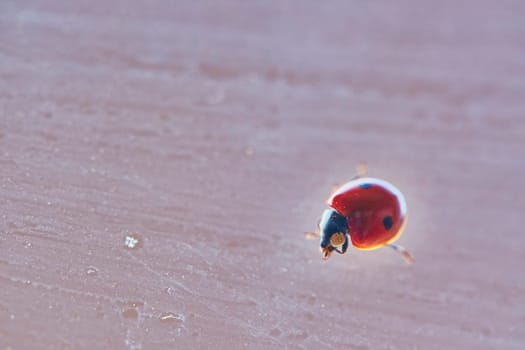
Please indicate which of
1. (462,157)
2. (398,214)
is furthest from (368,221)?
(462,157)

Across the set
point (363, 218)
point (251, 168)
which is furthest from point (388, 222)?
point (251, 168)

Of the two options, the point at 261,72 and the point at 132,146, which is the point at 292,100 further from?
the point at 132,146

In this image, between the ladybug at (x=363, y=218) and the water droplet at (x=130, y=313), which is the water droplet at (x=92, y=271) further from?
the ladybug at (x=363, y=218)

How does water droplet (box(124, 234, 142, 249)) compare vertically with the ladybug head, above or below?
below

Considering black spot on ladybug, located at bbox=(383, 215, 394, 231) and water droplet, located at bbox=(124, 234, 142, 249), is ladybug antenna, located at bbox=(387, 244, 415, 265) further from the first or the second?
water droplet, located at bbox=(124, 234, 142, 249)

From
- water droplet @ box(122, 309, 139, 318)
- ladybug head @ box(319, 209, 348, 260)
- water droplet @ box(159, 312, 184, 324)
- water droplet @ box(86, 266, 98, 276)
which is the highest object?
ladybug head @ box(319, 209, 348, 260)

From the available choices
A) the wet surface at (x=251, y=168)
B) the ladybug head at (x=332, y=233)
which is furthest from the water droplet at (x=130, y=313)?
the ladybug head at (x=332, y=233)

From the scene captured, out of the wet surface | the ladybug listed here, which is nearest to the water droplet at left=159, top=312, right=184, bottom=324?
the wet surface
